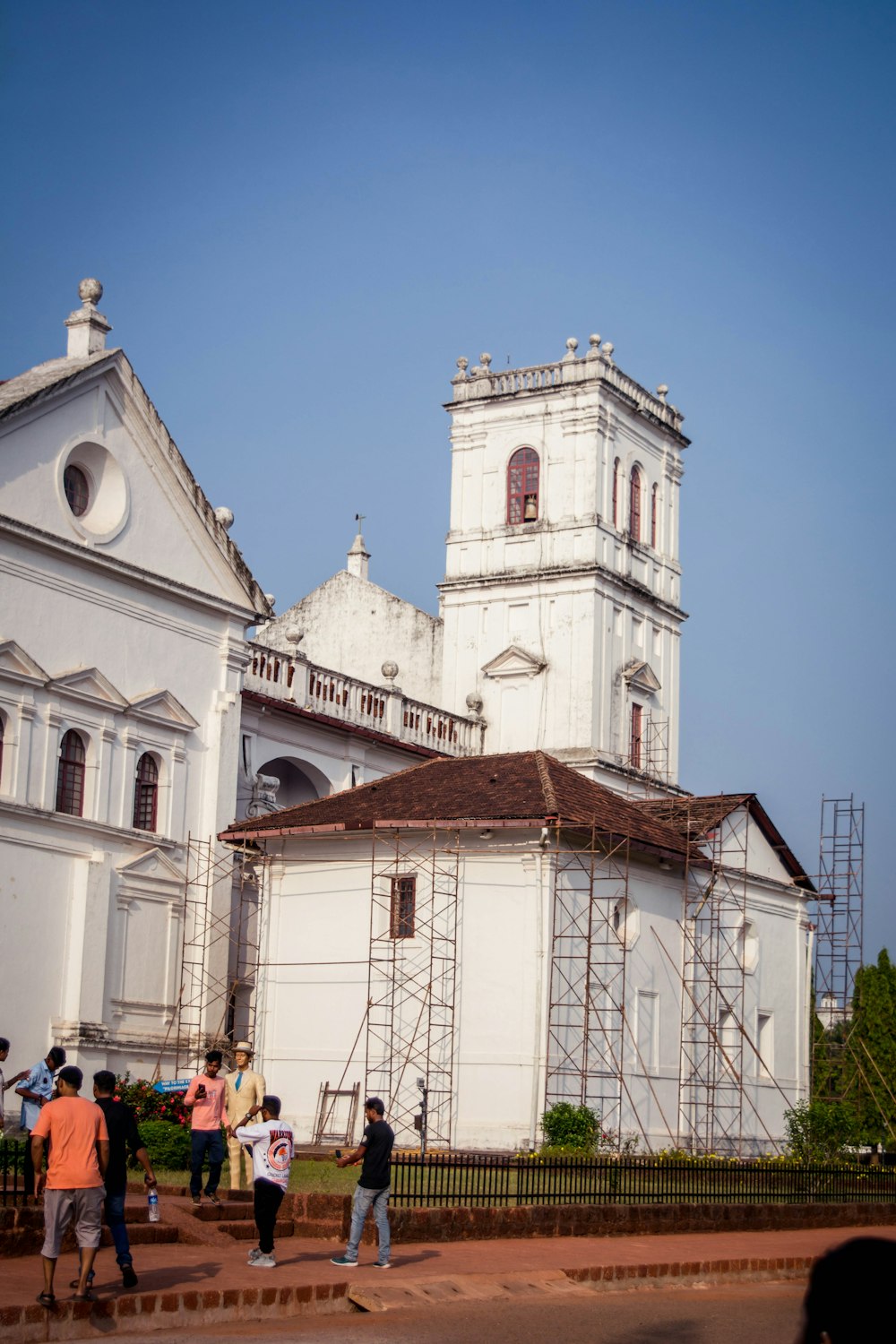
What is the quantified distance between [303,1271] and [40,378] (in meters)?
17.6

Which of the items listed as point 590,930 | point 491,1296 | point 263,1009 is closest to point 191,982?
point 263,1009

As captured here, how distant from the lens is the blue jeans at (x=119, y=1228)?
13539 mm

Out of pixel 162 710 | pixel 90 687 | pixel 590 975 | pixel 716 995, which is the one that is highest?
pixel 90 687

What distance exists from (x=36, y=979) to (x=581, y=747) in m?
19.0

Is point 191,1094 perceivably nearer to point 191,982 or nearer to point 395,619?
point 191,982

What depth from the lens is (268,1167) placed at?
15.0 metres

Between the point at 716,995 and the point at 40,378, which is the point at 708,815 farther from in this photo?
the point at 40,378

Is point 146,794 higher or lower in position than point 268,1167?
higher

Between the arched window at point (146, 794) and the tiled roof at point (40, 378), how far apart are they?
642 cm

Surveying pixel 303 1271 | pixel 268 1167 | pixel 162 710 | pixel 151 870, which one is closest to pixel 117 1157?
pixel 268 1167

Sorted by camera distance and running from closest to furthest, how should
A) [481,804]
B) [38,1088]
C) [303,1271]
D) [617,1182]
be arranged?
[303,1271], [38,1088], [617,1182], [481,804]

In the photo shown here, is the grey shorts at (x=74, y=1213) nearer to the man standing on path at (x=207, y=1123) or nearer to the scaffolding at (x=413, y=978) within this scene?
the man standing on path at (x=207, y=1123)

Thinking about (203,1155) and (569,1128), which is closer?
(203,1155)

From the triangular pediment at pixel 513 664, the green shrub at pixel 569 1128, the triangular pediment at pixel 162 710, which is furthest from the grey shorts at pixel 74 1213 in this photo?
the triangular pediment at pixel 513 664
